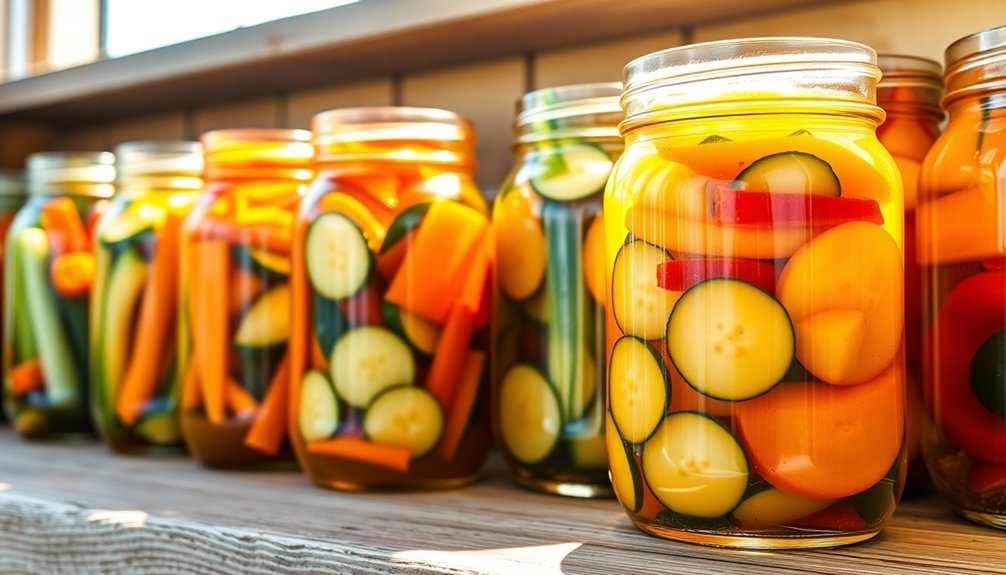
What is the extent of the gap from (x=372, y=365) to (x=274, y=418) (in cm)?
15

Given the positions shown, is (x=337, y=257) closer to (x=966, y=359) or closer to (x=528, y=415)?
(x=528, y=415)

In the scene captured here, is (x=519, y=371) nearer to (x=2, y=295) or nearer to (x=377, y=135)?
(x=377, y=135)

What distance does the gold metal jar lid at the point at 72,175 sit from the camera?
3.44ft

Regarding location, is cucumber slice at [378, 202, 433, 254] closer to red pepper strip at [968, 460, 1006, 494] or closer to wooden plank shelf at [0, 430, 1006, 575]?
wooden plank shelf at [0, 430, 1006, 575]

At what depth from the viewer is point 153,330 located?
0.91m

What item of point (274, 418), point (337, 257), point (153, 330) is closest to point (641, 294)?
point (337, 257)

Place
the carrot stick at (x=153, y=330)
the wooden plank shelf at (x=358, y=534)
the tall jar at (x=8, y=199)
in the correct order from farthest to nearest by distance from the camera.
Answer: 1. the tall jar at (x=8, y=199)
2. the carrot stick at (x=153, y=330)
3. the wooden plank shelf at (x=358, y=534)

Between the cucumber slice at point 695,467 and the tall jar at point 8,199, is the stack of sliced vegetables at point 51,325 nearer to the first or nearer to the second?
the tall jar at point 8,199

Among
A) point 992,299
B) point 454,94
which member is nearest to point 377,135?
point 454,94

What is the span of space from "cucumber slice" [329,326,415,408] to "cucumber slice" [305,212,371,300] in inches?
1.3

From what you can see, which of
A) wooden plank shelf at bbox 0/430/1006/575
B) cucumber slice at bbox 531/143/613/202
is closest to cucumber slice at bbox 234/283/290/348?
wooden plank shelf at bbox 0/430/1006/575

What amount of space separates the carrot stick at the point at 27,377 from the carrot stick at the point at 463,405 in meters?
0.53

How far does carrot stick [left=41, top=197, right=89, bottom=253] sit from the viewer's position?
1.02 meters

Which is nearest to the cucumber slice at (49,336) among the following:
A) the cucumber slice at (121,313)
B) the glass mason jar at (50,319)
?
the glass mason jar at (50,319)
